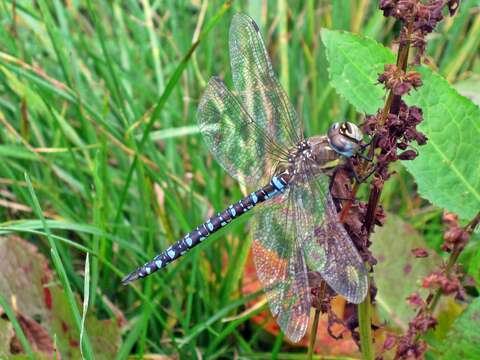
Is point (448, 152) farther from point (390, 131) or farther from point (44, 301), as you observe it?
point (44, 301)

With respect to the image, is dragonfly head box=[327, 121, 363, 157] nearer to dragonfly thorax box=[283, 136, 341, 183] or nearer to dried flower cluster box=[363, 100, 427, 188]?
dragonfly thorax box=[283, 136, 341, 183]

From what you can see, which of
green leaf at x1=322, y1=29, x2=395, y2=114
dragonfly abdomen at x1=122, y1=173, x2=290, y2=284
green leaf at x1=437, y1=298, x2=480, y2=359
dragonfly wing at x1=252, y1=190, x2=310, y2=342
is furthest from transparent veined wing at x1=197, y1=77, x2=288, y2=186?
green leaf at x1=437, y1=298, x2=480, y2=359

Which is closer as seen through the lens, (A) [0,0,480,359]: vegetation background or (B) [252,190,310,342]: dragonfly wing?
(B) [252,190,310,342]: dragonfly wing

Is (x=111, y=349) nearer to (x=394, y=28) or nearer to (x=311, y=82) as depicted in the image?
(x=311, y=82)

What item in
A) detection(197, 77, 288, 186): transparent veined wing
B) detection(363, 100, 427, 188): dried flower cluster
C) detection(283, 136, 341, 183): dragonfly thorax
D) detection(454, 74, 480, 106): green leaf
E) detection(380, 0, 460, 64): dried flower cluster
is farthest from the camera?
detection(454, 74, 480, 106): green leaf

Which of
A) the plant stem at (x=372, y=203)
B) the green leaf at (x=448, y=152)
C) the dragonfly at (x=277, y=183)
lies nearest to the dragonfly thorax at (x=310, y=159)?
the dragonfly at (x=277, y=183)

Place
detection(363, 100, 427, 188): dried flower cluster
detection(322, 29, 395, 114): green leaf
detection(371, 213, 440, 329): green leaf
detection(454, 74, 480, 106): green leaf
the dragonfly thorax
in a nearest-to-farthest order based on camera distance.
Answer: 1. detection(363, 100, 427, 188): dried flower cluster
2. the dragonfly thorax
3. detection(322, 29, 395, 114): green leaf
4. detection(371, 213, 440, 329): green leaf
5. detection(454, 74, 480, 106): green leaf

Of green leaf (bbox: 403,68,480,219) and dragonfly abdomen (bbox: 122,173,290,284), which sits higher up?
green leaf (bbox: 403,68,480,219)

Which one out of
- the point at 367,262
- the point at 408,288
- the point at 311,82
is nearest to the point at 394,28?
the point at 311,82
